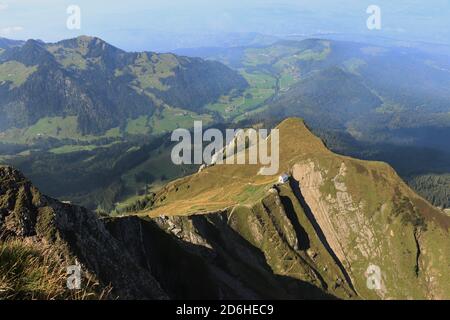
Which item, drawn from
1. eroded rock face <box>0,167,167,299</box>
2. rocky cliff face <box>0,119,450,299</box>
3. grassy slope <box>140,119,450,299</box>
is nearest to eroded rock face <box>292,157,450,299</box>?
grassy slope <box>140,119,450,299</box>

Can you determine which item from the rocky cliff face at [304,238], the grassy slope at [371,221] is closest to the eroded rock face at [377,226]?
the grassy slope at [371,221]

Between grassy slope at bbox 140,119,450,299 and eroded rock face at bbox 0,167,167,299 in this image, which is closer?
eroded rock face at bbox 0,167,167,299

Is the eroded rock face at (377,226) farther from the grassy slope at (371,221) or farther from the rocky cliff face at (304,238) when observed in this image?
the rocky cliff face at (304,238)

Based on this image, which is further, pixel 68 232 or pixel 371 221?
pixel 371 221

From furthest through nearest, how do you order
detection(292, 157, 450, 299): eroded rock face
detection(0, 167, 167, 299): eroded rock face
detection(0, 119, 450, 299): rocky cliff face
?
1. detection(292, 157, 450, 299): eroded rock face
2. detection(0, 119, 450, 299): rocky cliff face
3. detection(0, 167, 167, 299): eroded rock face

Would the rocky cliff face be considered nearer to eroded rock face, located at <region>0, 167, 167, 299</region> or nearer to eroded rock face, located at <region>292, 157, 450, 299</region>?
eroded rock face, located at <region>292, 157, 450, 299</region>

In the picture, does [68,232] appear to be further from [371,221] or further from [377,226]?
[371,221]

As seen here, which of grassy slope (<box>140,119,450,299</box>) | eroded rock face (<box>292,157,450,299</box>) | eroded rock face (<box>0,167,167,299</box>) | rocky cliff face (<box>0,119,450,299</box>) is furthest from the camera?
eroded rock face (<box>292,157,450,299</box>)

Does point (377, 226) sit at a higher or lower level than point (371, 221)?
lower

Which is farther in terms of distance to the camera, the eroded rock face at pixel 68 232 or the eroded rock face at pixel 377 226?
the eroded rock face at pixel 377 226

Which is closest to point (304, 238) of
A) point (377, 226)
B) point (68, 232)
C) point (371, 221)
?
point (371, 221)
